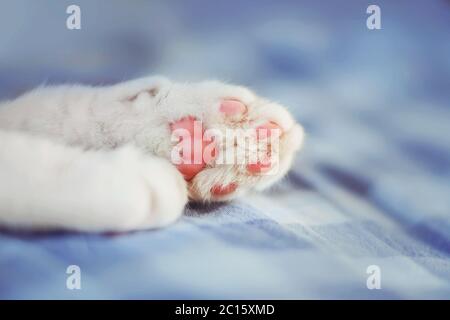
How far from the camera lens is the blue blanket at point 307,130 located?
117 centimetres

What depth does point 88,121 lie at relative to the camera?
115 cm

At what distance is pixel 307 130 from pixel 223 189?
0.67ft

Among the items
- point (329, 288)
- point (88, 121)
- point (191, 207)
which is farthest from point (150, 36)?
point (329, 288)

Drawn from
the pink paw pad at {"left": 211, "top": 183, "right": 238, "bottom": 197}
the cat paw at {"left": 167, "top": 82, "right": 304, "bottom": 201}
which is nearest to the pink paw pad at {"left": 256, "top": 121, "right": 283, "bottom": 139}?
the cat paw at {"left": 167, "top": 82, "right": 304, "bottom": 201}

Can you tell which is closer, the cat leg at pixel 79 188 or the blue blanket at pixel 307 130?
the cat leg at pixel 79 188

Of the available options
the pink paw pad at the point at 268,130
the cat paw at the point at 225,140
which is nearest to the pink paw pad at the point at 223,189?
the cat paw at the point at 225,140

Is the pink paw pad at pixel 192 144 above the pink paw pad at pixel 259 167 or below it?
above

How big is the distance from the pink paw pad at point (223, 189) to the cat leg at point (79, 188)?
70mm

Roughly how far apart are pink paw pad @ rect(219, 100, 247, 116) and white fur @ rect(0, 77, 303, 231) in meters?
0.01

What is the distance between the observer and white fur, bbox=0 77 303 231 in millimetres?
1077

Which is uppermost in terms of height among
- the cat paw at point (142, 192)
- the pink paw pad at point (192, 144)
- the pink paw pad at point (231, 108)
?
the pink paw pad at point (231, 108)

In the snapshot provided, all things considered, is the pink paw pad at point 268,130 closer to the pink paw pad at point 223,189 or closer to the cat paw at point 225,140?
the cat paw at point 225,140

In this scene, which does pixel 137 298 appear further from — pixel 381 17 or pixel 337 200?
pixel 381 17
